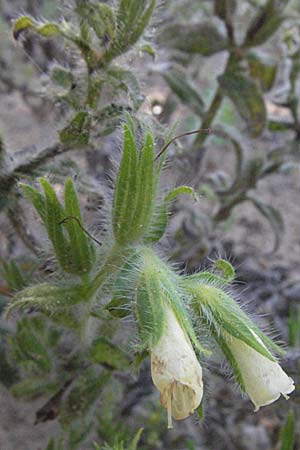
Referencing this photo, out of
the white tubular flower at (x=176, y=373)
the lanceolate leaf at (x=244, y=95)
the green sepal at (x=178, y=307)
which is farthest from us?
the lanceolate leaf at (x=244, y=95)

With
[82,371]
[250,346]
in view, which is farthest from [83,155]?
[250,346]

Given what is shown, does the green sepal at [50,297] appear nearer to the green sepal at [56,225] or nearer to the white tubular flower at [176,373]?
the green sepal at [56,225]

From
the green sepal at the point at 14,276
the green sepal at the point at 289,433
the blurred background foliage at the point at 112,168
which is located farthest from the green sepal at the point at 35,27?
the green sepal at the point at 289,433

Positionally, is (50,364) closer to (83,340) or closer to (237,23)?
(83,340)

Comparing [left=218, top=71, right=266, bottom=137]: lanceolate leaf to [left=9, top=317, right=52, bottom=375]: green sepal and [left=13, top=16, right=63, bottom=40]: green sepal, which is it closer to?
[left=13, top=16, right=63, bottom=40]: green sepal

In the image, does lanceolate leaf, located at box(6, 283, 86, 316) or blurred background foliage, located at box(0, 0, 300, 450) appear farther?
blurred background foliage, located at box(0, 0, 300, 450)

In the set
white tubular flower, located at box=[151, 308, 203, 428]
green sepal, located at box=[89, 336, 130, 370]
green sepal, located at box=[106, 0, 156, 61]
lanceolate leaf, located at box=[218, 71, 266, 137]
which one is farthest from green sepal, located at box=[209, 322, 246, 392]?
lanceolate leaf, located at box=[218, 71, 266, 137]
